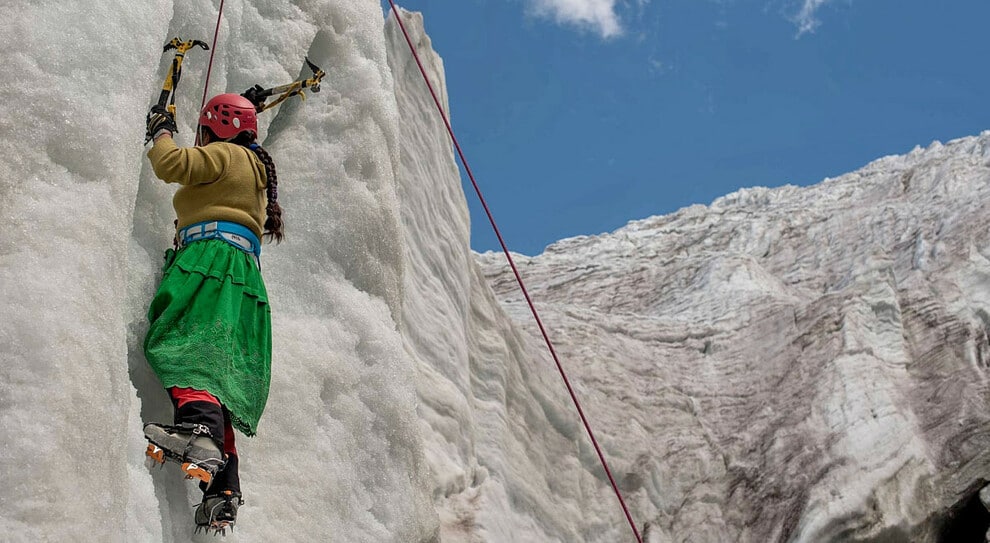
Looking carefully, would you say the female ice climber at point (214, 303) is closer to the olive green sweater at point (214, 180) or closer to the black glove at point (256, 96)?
the olive green sweater at point (214, 180)

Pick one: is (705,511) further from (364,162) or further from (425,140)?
(364,162)

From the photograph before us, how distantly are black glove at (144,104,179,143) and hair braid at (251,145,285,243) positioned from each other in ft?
1.47

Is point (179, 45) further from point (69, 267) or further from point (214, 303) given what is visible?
point (69, 267)

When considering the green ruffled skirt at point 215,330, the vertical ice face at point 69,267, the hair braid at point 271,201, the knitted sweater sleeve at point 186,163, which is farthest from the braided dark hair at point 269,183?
the vertical ice face at point 69,267

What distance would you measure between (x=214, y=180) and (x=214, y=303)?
0.63 meters

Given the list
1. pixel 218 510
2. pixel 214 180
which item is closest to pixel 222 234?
pixel 214 180

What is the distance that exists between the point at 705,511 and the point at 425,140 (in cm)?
461

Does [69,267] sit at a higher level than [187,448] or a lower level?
higher

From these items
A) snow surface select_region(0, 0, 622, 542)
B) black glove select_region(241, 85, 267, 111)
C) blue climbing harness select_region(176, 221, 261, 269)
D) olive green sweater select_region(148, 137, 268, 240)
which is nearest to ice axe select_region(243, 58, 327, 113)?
black glove select_region(241, 85, 267, 111)

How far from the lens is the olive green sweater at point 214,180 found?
213 inches

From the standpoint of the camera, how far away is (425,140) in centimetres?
1205

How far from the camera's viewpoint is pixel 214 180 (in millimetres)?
5602

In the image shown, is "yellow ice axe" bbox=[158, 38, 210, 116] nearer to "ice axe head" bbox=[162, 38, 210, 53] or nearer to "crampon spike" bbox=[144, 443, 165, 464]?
"ice axe head" bbox=[162, 38, 210, 53]

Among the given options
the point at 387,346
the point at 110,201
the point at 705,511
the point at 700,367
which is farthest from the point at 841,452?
the point at 110,201
